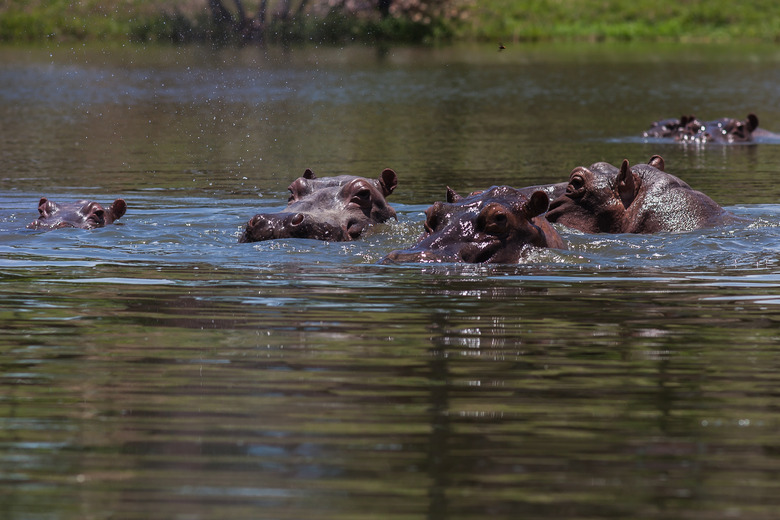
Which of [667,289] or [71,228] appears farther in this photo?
[71,228]

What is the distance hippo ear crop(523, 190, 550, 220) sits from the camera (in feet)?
29.2

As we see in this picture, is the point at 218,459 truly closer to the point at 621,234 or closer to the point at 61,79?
the point at 621,234

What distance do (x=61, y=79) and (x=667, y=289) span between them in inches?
1376

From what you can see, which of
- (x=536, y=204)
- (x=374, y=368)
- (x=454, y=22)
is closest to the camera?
(x=374, y=368)

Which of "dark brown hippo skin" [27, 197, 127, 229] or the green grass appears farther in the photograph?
the green grass

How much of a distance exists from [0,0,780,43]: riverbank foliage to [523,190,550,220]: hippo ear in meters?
46.0

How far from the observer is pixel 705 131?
2359cm

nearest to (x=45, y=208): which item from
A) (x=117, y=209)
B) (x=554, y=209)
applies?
(x=117, y=209)

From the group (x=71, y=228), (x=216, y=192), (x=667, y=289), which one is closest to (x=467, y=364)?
(x=667, y=289)

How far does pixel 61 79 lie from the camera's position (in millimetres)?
41094

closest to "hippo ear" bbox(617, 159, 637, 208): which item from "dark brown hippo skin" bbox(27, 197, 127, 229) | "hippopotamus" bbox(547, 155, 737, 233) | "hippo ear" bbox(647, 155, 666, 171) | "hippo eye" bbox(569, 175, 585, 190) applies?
"hippopotamus" bbox(547, 155, 737, 233)

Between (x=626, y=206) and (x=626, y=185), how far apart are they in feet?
0.60

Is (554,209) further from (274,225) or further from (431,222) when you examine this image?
(274,225)

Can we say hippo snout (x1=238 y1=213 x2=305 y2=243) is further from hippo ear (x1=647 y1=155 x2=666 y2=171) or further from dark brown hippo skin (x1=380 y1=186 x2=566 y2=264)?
hippo ear (x1=647 y1=155 x2=666 y2=171)
